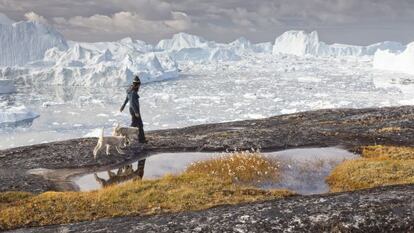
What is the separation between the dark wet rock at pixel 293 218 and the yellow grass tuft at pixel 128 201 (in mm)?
1244

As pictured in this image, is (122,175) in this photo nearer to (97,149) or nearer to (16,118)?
(97,149)

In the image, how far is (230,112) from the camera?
11831 cm

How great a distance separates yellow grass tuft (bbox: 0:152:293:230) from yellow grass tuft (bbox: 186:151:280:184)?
1566mm

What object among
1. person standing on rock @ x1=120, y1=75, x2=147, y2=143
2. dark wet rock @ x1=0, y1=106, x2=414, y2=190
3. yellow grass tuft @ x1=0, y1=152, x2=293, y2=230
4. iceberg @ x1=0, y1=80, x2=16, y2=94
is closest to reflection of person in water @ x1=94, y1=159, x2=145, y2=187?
dark wet rock @ x1=0, y1=106, x2=414, y2=190

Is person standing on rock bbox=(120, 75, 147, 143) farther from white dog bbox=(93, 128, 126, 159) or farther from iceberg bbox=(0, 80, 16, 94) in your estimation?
iceberg bbox=(0, 80, 16, 94)

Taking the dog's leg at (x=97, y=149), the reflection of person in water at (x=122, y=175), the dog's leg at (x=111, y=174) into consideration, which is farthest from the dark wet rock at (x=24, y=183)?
the dog's leg at (x=97, y=149)

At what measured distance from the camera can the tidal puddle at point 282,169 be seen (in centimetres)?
1825

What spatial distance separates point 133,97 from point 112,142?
2750 millimetres

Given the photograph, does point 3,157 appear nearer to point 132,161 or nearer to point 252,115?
point 132,161

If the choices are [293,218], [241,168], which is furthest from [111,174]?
[293,218]

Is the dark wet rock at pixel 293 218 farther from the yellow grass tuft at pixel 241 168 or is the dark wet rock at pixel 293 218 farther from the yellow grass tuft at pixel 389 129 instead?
the yellow grass tuft at pixel 389 129

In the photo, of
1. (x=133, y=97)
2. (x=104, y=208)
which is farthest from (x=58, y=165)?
(x=104, y=208)

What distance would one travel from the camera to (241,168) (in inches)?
781

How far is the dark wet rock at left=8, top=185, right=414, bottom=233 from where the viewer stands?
11.4 metres
